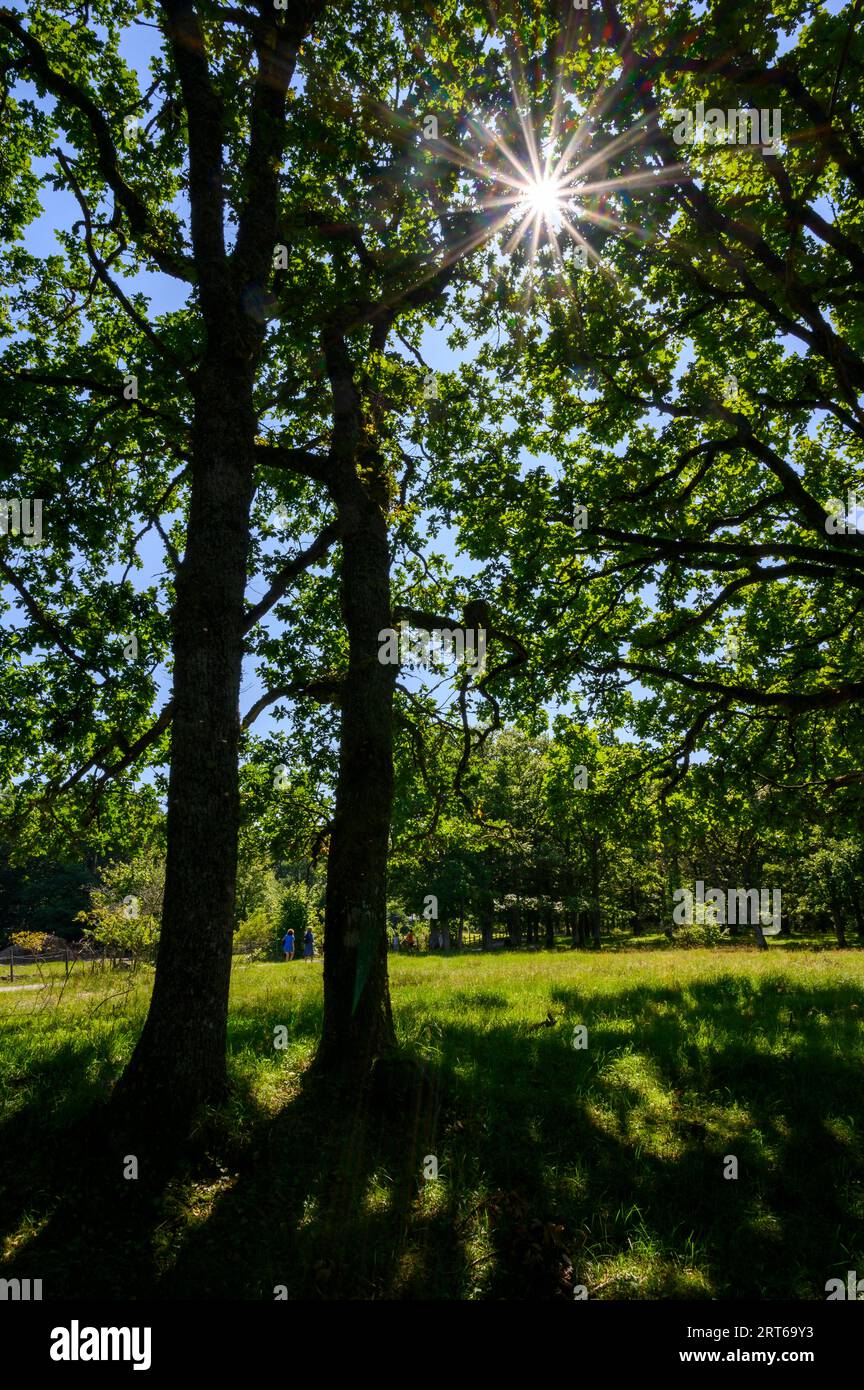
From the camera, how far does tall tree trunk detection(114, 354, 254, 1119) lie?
5.07 m

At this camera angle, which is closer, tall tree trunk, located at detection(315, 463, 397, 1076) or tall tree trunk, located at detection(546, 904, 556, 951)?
tall tree trunk, located at detection(315, 463, 397, 1076)

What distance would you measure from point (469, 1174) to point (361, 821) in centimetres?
343

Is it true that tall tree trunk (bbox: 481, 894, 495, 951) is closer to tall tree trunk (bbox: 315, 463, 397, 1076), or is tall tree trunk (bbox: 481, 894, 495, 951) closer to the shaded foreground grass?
the shaded foreground grass

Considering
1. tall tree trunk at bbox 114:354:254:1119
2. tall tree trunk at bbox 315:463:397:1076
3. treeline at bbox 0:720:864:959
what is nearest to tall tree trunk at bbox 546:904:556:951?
treeline at bbox 0:720:864:959

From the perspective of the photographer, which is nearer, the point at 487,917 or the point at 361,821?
the point at 361,821

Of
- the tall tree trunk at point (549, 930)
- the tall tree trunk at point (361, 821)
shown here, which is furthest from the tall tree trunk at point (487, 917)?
the tall tree trunk at point (361, 821)

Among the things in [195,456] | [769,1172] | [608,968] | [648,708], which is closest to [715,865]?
[608,968]

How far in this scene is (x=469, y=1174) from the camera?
503cm

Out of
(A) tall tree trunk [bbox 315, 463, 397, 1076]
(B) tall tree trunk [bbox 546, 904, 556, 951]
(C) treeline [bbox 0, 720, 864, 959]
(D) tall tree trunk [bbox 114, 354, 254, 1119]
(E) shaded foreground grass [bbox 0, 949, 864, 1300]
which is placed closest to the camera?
(E) shaded foreground grass [bbox 0, 949, 864, 1300]

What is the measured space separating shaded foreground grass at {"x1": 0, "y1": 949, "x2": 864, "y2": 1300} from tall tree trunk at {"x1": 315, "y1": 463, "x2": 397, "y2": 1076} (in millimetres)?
611

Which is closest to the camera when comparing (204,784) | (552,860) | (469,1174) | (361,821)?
(469,1174)

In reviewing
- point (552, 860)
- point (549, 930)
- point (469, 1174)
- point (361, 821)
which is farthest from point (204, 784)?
point (549, 930)

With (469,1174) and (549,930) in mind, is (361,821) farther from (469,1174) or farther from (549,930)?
(549,930)

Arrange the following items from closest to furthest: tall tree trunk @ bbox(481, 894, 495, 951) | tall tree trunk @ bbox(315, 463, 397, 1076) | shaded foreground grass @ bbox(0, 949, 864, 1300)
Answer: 1. shaded foreground grass @ bbox(0, 949, 864, 1300)
2. tall tree trunk @ bbox(315, 463, 397, 1076)
3. tall tree trunk @ bbox(481, 894, 495, 951)
